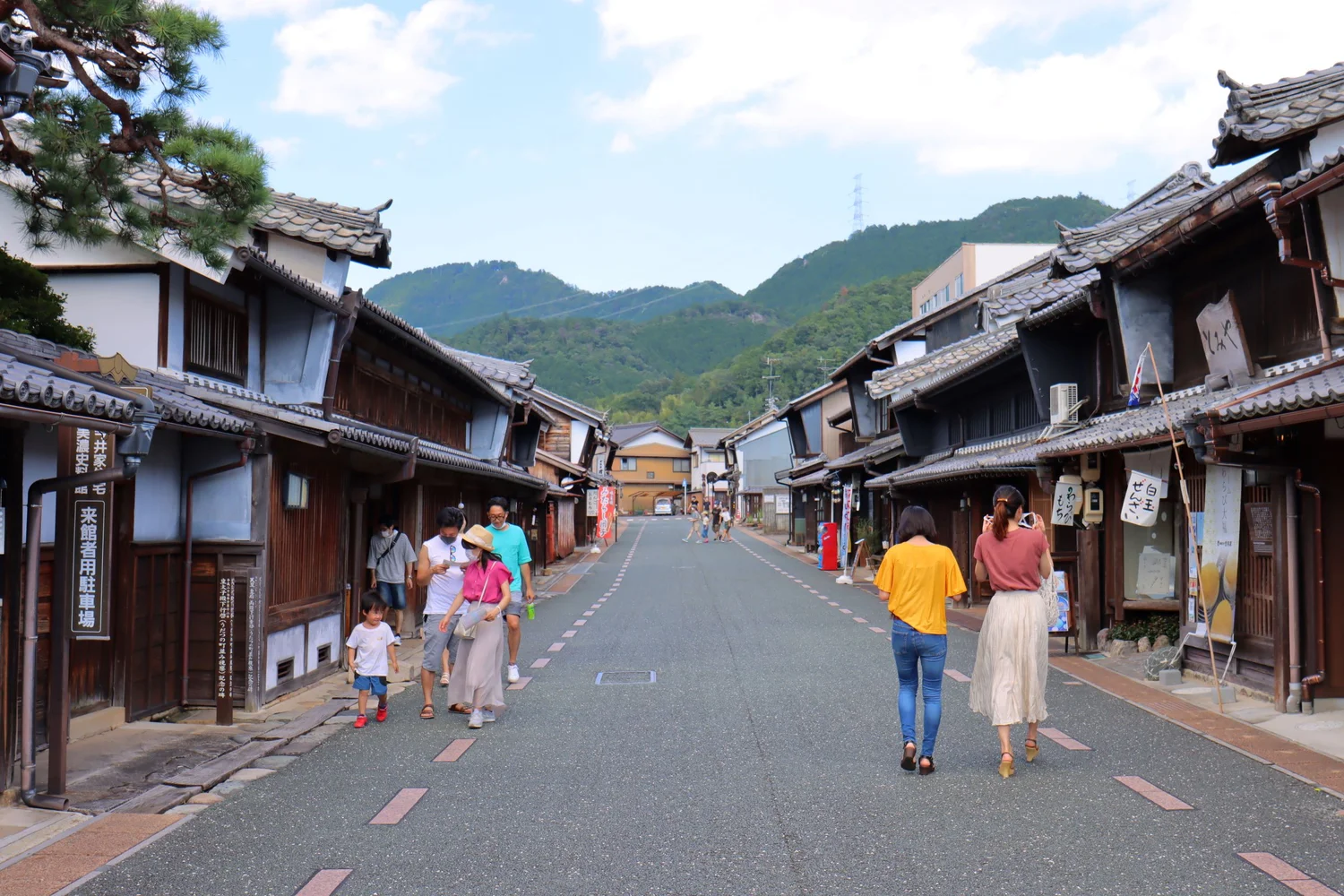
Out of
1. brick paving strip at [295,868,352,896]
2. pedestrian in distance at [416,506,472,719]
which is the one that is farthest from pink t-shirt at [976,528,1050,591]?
pedestrian in distance at [416,506,472,719]

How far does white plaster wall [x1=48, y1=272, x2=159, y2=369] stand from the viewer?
10.1m

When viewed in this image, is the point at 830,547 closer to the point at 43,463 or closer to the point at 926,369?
the point at 926,369

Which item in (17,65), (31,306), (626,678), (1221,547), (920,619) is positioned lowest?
(626,678)

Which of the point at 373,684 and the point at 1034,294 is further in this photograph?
the point at 1034,294

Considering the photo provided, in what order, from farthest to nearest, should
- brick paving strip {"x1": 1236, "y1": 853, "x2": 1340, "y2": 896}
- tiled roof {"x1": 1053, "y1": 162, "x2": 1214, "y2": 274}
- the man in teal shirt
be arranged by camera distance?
tiled roof {"x1": 1053, "y1": 162, "x2": 1214, "y2": 274} → the man in teal shirt → brick paving strip {"x1": 1236, "y1": 853, "x2": 1340, "y2": 896}

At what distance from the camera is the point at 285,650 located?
1125 cm

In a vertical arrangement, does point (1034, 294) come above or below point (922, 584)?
above

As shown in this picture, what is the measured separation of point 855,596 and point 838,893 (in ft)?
61.1

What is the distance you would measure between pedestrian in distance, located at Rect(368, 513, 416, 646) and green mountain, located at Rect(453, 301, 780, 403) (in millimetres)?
78608

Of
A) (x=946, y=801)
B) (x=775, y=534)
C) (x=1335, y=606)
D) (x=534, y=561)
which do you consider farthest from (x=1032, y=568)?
(x=775, y=534)

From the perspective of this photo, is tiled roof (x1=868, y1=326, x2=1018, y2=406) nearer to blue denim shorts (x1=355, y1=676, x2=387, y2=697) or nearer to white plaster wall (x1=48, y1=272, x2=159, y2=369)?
blue denim shorts (x1=355, y1=676, x2=387, y2=697)

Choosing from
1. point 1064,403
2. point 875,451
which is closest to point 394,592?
point 1064,403

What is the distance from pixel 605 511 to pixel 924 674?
45.5 m

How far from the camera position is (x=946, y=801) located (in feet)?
22.1
